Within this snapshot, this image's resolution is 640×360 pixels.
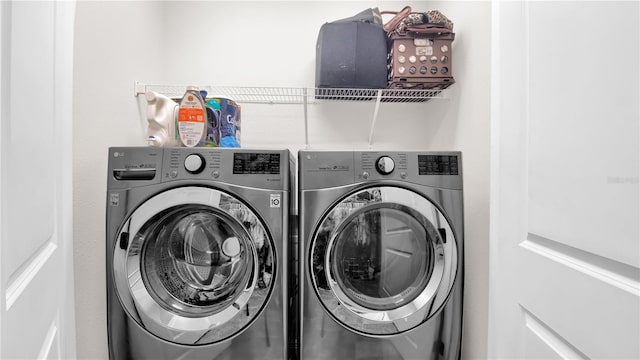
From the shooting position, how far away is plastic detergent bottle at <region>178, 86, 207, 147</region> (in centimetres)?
129

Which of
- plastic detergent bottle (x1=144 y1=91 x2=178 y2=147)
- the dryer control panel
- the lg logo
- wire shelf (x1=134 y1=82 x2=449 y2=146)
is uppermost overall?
wire shelf (x1=134 y1=82 x2=449 y2=146)

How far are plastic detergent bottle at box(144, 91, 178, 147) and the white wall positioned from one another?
0.62ft

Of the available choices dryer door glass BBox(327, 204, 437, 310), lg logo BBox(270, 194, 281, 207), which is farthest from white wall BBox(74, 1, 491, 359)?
lg logo BBox(270, 194, 281, 207)

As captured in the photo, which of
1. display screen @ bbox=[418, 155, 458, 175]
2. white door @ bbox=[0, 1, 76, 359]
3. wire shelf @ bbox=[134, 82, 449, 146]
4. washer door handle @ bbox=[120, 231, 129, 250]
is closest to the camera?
white door @ bbox=[0, 1, 76, 359]

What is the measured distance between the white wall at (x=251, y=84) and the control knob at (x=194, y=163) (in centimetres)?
38

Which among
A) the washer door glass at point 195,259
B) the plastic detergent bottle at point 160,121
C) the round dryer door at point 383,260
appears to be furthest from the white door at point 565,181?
the plastic detergent bottle at point 160,121

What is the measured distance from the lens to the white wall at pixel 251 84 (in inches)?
48.0

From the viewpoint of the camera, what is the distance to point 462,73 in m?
1.57

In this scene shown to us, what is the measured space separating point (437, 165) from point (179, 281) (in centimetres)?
116

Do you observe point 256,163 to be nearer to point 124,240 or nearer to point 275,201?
point 275,201

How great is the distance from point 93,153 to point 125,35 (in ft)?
2.14

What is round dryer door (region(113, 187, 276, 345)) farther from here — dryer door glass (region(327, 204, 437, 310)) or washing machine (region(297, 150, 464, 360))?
dryer door glass (region(327, 204, 437, 310))

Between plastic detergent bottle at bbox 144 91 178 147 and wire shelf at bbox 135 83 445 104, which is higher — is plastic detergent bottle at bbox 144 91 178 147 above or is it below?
below

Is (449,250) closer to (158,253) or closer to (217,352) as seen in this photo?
(217,352)
